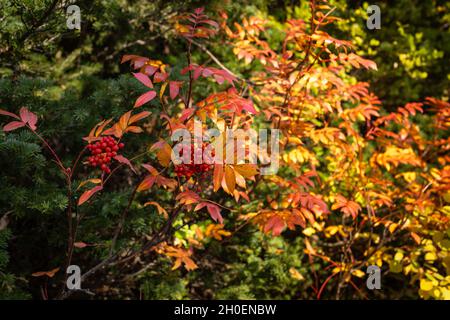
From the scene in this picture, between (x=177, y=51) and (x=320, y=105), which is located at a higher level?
(x=177, y=51)

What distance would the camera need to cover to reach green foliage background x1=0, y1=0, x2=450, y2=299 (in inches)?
71.0

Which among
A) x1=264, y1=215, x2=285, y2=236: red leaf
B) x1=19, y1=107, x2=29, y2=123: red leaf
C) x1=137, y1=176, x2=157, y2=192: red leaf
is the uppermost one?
x1=19, y1=107, x2=29, y2=123: red leaf

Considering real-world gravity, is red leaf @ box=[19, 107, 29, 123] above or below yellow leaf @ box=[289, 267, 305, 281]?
above

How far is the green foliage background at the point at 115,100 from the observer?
1.80 m

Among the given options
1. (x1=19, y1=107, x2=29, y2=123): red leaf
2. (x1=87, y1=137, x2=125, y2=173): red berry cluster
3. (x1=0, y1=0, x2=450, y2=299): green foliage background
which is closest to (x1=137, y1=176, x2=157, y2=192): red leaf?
(x1=87, y1=137, x2=125, y2=173): red berry cluster

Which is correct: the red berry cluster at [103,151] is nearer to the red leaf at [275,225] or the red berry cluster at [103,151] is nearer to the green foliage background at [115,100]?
the green foliage background at [115,100]

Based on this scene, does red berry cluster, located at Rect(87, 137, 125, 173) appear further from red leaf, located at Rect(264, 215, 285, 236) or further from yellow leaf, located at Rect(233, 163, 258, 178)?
red leaf, located at Rect(264, 215, 285, 236)

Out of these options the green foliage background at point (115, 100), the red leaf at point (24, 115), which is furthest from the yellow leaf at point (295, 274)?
the red leaf at point (24, 115)

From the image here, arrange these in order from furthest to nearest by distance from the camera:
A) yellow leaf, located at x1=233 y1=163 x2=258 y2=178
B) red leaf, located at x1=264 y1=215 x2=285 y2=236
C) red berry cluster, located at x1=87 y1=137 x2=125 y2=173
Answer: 1. red leaf, located at x1=264 y1=215 x2=285 y2=236
2. red berry cluster, located at x1=87 y1=137 x2=125 y2=173
3. yellow leaf, located at x1=233 y1=163 x2=258 y2=178

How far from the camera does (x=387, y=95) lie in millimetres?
3598

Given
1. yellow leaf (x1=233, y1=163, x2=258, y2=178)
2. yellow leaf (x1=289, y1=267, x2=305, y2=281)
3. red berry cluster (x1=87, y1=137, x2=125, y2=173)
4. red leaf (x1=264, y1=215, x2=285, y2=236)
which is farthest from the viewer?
yellow leaf (x1=289, y1=267, x2=305, y2=281)

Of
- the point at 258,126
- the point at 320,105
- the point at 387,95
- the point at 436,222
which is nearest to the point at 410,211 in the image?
the point at 436,222

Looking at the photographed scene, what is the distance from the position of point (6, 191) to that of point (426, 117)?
2.83m
